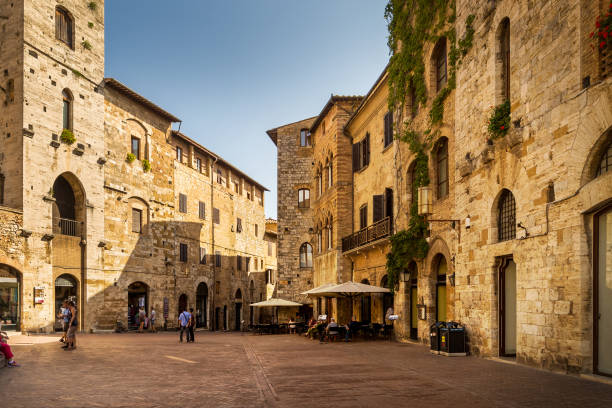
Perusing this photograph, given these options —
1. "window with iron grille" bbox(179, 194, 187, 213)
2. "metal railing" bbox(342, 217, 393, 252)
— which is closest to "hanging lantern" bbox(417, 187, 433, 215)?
"metal railing" bbox(342, 217, 393, 252)

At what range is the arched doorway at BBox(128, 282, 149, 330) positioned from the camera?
30.8m

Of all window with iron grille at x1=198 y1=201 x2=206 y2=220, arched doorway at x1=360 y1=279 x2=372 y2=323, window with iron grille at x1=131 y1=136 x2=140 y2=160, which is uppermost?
window with iron grille at x1=131 y1=136 x2=140 y2=160

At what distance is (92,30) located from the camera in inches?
1110

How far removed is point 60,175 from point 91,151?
7.53 feet

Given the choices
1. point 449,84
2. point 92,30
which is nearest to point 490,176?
point 449,84

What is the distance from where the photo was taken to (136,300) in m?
31.3

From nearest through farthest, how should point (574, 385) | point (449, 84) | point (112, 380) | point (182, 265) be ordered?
point (574, 385) < point (112, 380) < point (449, 84) < point (182, 265)

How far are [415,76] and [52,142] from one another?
1706cm

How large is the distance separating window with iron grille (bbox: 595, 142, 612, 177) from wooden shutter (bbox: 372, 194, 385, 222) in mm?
13450

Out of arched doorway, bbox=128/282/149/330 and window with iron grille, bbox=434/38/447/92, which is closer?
window with iron grille, bbox=434/38/447/92

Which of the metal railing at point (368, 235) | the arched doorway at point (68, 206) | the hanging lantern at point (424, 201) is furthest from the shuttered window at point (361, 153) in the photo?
the arched doorway at point (68, 206)

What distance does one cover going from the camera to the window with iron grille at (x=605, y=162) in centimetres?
914

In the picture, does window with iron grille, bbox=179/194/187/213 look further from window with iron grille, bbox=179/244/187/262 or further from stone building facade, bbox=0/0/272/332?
window with iron grille, bbox=179/244/187/262

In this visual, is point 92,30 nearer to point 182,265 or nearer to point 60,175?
point 60,175
